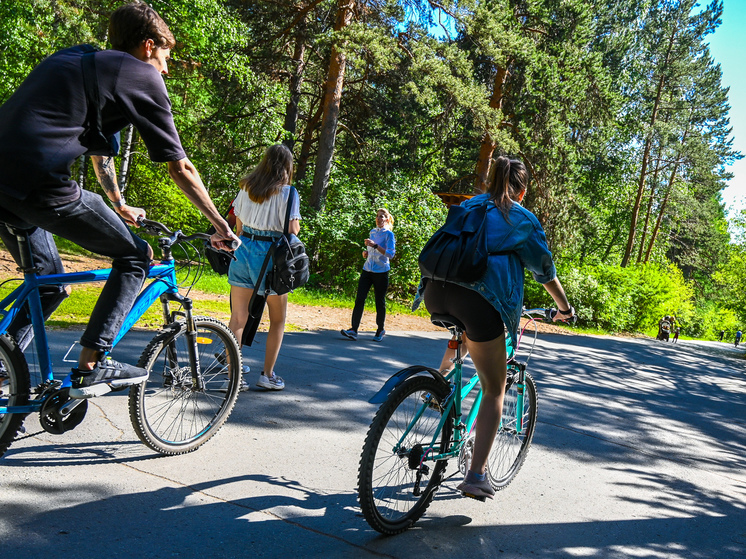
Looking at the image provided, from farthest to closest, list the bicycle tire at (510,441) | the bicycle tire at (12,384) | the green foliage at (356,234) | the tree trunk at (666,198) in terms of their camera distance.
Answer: the tree trunk at (666,198) → the green foliage at (356,234) → the bicycle tire at (510,441) → the bicycle tire at (12,384)

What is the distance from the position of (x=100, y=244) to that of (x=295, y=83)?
749 inches

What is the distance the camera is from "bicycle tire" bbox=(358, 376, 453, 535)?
3.11 metres

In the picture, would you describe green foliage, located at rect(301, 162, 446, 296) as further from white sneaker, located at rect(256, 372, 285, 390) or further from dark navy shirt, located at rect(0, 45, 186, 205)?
dark navy shirt, located at rect(0, 45, 186, 205)

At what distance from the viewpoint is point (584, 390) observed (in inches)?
331

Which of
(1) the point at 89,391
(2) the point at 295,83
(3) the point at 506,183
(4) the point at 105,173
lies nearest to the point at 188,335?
(1) the point at 89,391

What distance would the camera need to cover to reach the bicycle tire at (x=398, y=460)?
311 cm

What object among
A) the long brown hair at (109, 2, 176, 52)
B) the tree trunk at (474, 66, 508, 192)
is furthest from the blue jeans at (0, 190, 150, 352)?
the tree trunk at (474, 66, 508, 192)

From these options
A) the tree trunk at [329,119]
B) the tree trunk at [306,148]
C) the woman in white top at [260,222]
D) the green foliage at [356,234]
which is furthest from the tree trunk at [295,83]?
the woman in white top at [260,222]

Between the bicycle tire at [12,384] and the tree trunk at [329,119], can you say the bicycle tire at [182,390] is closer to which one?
the bicycle tire at [12,384]

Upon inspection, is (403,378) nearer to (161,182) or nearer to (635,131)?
(161,182)

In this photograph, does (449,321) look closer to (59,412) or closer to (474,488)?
(474,488)

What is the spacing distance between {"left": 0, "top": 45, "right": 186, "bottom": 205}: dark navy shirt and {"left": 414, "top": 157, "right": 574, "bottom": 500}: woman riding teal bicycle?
1651 millimetres

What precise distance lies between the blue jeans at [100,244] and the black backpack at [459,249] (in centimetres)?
146

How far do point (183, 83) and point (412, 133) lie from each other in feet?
28.6
